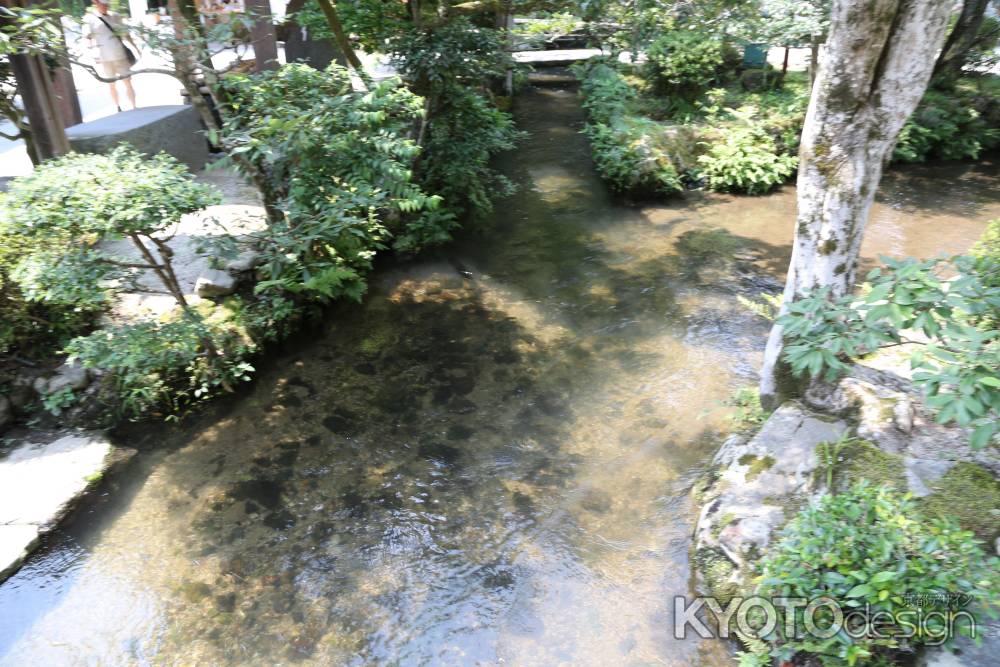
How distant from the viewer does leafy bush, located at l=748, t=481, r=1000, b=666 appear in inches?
129

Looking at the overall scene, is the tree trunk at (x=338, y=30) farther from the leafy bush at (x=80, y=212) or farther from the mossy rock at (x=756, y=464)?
the mossy rock at (x=756, y=464)

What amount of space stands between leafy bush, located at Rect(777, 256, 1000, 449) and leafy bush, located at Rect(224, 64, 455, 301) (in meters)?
3.87

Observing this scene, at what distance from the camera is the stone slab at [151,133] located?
886cm

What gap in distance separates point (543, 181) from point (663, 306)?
15.8ft

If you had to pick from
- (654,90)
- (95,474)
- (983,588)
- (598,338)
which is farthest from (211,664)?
(654,90)

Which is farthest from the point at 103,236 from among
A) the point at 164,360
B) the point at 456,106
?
the point at 456,106

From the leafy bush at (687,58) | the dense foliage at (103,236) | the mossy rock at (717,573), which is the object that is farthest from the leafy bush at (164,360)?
the leafy bush at (687,58)

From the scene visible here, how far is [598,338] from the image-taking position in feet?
24.2

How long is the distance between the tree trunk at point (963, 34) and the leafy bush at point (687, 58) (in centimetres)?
365

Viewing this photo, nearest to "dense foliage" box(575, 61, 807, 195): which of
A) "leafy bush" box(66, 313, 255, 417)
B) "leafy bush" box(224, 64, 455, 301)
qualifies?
"leafy bush" box(224, 64, 455, 301)

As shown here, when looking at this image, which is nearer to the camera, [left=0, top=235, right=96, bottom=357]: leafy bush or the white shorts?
[left=0, top=235, right=96, bottom=357]: leafy bush

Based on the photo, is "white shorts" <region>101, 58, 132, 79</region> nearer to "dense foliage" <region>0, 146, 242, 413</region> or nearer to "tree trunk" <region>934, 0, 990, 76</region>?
"dense foliage" <region>0, 146, 242, 413</region>

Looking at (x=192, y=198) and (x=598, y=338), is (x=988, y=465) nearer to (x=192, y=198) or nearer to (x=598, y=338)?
(x=598, y=338)

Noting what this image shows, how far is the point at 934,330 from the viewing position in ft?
10.8
